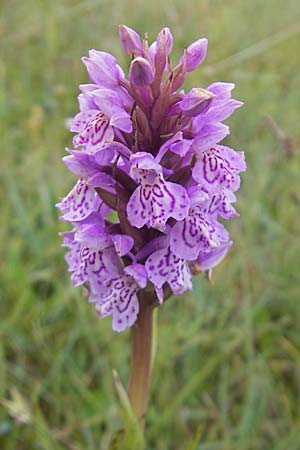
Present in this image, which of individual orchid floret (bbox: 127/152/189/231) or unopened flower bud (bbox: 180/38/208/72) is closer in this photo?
individual orchid floret (bbox: 127/152/189/231)

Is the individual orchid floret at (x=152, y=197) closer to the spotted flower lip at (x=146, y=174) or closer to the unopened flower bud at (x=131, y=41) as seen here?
the spotted flower lip at (x=146, y=174)

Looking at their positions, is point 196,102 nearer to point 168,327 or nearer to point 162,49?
point 162,49

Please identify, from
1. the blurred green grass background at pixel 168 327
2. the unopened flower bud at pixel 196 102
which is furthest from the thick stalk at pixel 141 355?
the unopened flower bud at pixel 196 102

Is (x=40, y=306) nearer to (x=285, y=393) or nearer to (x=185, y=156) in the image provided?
(x=285, y=393)

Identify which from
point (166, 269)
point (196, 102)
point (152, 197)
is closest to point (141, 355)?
point (166, 269)

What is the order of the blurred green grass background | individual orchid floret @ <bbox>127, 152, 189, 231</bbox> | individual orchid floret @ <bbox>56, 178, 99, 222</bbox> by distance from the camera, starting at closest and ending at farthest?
individual orchid floret @ <bbox>127, 152, 189, 231</bbox> < individual orchid floret @ <bbox>56, 178, 99, 222</bbox> < the blurred green grass background

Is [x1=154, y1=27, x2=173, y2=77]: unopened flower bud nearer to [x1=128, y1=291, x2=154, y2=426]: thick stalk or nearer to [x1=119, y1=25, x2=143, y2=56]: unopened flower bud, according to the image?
[x1=119, y1=25, x2=143, y2=56]: unopened flower bud

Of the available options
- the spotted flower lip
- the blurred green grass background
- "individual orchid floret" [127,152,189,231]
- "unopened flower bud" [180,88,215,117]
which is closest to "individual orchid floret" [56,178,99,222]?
the spotted flower lip

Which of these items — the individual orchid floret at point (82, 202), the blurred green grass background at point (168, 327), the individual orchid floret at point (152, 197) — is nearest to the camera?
the individual orchid floret at point (152, 197)
